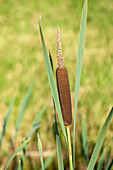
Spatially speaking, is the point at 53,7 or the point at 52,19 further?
the point at 53,7

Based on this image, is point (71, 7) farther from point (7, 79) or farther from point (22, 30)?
point (7, 79)

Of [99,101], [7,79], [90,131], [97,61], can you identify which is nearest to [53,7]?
[97,61]

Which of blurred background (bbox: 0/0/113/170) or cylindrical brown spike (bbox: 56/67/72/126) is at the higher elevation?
cylindrical brown spike (bbox: 56/67/72/126)

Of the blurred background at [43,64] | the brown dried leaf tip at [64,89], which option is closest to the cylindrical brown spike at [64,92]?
the brown dried leaf tip at [64,89]

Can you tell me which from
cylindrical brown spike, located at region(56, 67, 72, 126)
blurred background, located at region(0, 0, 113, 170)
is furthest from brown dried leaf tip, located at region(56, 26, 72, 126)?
blurred background, located at region(0, 0, 113, 170)

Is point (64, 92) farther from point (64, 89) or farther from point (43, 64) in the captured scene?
point (43, 64)

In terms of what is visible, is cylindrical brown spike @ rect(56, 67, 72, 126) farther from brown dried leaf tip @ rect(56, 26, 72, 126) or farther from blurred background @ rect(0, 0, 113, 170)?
blurred background @ rect(0, 0, 113, 170)
